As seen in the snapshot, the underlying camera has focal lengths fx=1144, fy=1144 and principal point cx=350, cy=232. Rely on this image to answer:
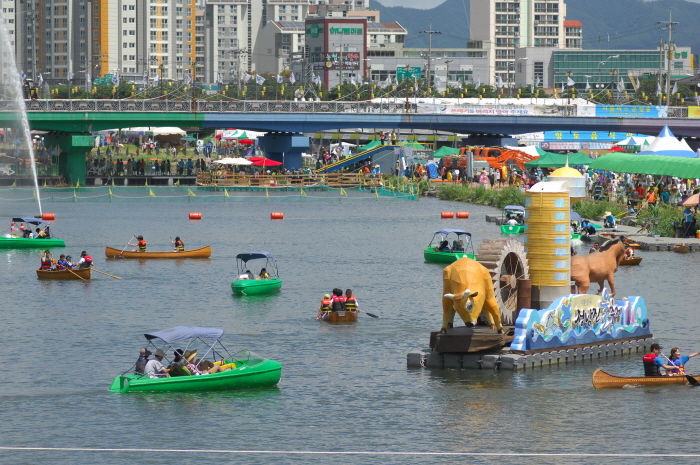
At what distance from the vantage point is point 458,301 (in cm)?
3944

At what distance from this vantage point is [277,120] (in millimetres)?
139000

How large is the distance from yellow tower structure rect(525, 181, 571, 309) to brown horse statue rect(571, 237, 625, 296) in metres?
2.61

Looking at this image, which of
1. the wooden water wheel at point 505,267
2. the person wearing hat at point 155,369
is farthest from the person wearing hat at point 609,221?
the person wearing hat at point 155,369

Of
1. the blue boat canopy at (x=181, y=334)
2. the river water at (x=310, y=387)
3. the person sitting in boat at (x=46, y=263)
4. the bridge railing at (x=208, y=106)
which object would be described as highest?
the bridge railing at (x=208, y=106)

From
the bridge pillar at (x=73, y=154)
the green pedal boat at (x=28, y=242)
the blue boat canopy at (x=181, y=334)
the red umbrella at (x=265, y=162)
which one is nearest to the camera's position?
the blue boat canopy at (x=181, y=334)

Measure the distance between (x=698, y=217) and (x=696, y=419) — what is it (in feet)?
164

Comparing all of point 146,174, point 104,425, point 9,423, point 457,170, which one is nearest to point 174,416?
point 104,425

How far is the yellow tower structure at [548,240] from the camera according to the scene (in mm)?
44156

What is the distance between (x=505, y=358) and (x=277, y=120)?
4007 inches

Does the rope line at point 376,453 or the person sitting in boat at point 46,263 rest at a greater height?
the person sitting in boat at point 46,263

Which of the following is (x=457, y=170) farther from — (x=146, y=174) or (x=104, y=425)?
(x=104, y=425)

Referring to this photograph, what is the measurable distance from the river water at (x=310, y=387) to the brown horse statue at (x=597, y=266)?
11.4 ft

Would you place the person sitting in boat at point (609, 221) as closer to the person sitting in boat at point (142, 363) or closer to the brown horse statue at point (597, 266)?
the brown horse statue at point (597, 266)

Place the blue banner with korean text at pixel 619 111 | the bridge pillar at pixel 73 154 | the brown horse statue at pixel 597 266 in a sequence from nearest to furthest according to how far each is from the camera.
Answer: the brown horse statue at pixel 597 266, the bridge pillar at pixel 73 154, the blue banner with korean text at pixel 619 111
